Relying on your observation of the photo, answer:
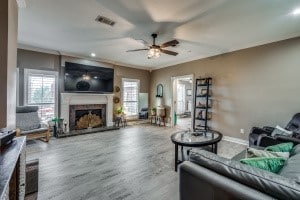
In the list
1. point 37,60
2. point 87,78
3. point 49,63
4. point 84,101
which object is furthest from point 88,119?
point 37,60

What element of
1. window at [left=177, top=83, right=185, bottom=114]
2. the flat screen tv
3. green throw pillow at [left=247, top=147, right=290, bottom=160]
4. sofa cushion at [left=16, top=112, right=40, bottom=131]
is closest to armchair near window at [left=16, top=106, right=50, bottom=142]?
sofa cushion at [left=16, top=112, right=40, bottom=131]

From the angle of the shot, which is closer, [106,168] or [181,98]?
[106,168]

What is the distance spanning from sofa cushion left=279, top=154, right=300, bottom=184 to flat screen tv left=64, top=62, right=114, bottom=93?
19.4 feet

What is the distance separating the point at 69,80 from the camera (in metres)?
5.72

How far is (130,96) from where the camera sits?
768cm

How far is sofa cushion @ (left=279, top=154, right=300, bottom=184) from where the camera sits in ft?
3.93

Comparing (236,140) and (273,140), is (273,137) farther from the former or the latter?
(236,140)

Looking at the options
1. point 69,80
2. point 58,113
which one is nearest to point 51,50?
point 69,80

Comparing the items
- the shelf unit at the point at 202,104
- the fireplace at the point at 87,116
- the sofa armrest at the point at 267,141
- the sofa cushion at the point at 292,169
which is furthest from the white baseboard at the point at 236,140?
the fireplace at the point at 87,116

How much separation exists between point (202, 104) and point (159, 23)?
3.49 metres

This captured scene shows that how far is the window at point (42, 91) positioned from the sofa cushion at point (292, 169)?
603 centimetres

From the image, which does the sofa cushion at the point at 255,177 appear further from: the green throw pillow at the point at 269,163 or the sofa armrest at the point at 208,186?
the green throw pillow at the point at 269,163

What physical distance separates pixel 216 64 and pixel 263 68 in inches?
55.9

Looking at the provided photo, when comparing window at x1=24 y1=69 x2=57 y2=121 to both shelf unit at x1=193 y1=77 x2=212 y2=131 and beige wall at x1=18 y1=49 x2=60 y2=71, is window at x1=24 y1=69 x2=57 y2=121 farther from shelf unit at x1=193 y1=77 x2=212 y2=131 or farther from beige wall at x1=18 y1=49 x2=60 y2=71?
shelf unit at x1=193 y1=77 x2=212 y2=131
